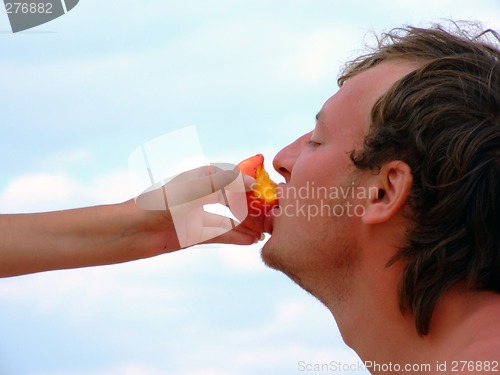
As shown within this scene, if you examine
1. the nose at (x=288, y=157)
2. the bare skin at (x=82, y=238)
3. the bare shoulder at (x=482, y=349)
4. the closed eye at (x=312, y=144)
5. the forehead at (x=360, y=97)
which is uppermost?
the forehead at (x=360, y=97)

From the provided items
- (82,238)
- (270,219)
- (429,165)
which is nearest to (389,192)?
(429,165)

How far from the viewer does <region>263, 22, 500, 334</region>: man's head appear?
3.91 metres

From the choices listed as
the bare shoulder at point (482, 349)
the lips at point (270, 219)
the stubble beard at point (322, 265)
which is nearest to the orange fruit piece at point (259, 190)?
the lips at point (270, 219)

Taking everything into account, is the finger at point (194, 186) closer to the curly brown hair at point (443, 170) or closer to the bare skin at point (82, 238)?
the bare skin at point (82, 238)

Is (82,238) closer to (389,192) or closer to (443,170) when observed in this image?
(389,192)

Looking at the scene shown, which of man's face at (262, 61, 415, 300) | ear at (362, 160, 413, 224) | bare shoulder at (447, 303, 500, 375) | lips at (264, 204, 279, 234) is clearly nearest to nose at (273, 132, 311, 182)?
man's face at (262, 61, 415, 300)

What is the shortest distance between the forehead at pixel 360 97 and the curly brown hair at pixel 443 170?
0.10 metres

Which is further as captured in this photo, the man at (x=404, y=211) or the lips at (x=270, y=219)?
the lips at (x=270, y=219)

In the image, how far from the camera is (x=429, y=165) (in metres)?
3.96

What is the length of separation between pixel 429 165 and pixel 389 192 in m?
0.24

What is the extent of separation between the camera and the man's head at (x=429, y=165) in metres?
3.91

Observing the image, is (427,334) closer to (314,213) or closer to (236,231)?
(314,213)

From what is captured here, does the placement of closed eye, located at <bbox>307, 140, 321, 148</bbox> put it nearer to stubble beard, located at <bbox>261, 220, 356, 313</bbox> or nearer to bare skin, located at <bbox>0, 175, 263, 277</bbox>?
stubble beard, located at <bbox>261, 220, 356, 313</bbox>

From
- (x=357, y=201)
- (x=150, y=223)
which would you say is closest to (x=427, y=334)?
(x=357, y=201)
